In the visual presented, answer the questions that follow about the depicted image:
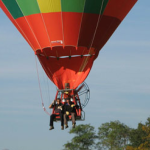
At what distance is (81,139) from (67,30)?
55732 millimetres

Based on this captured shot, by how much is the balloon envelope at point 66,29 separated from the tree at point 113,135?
51238 mm

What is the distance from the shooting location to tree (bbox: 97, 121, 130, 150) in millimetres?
82625

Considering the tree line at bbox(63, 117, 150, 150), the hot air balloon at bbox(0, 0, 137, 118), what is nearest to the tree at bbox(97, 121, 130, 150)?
the tree line at bbox(63, 117, 150, 150)

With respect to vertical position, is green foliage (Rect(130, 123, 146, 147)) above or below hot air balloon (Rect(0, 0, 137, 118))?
above

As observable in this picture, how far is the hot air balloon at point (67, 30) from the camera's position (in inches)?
1143

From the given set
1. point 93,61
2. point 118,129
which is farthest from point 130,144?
point 93,61

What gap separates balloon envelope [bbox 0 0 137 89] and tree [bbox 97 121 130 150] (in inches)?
2017

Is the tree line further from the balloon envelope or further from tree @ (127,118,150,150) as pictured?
the balloon envelope

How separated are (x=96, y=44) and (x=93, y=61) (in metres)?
0.88

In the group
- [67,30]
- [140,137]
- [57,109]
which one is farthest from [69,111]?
[140,137]

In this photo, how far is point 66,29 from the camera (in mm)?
29250

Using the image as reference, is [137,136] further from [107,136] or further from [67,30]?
[67,30]

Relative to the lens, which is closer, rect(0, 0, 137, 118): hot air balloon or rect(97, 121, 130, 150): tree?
rect(0, 0, 137, 118): hot air balloon

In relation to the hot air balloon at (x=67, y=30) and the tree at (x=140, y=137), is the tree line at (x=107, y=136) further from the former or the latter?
the hot air balloon at (x=67, y=30)
